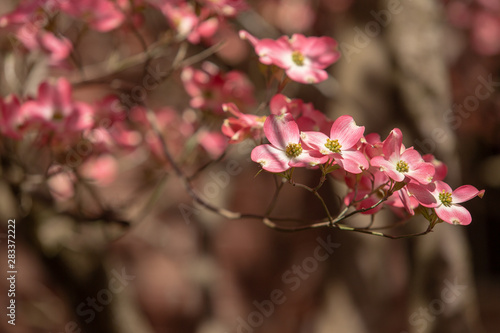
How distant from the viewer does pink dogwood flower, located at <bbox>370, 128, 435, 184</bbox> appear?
0.49m

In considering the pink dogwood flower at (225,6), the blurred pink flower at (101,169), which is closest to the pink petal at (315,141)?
the pink dogwood flower at (225,6)

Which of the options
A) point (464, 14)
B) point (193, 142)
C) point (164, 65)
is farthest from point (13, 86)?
point (464, 14)

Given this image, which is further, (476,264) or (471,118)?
(476,264)

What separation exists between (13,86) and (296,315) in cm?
231

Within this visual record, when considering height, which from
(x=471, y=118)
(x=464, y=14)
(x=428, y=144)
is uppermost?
(x=428, y=144)

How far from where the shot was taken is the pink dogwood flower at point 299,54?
64cm

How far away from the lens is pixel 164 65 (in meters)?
2.64

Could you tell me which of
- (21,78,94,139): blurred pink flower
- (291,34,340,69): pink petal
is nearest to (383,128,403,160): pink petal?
(291,34,340,69): pink petal

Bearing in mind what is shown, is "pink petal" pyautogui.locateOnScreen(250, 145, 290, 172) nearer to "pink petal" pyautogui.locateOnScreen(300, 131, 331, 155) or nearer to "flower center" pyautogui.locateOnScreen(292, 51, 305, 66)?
"pink petal" pyautogui.locateOnScreen(300, 131, 331, 155)

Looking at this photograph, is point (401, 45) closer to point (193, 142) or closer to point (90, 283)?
point (193, 142)

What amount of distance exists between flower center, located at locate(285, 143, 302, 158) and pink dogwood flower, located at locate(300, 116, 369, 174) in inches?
0.5

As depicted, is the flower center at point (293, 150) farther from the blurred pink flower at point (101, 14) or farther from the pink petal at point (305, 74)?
the blurred pink flower at point (101, 14)

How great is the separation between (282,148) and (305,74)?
0.18 m

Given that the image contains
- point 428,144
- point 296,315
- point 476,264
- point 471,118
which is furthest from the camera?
point 296,315
